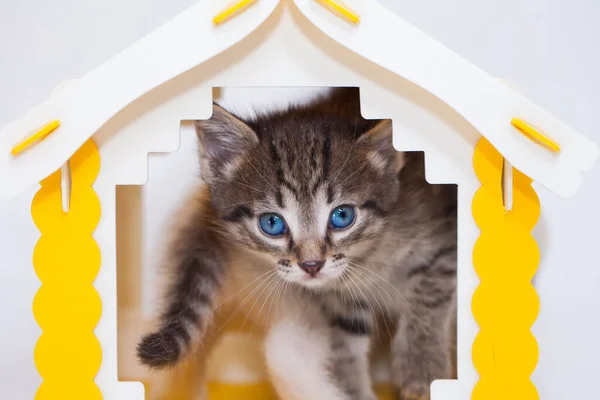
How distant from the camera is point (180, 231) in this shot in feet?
4.00

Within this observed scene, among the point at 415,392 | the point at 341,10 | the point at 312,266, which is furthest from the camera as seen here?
the point at 415,392

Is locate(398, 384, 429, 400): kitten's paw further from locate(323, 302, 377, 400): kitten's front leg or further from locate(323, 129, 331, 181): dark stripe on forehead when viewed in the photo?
locate(323, 129, 331, 181): dark stripe on forehead

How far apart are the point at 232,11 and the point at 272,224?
1.06 ft

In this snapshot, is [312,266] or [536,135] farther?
[312,266]

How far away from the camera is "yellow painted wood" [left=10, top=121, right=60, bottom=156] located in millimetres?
918

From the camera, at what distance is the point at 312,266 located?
105cm

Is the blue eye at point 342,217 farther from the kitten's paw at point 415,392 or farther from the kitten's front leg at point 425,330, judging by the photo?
the kitten's paw at point 415,392

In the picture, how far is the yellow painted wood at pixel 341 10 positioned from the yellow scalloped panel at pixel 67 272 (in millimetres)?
356

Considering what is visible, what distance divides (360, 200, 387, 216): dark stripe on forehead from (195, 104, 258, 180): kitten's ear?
0.19 meters

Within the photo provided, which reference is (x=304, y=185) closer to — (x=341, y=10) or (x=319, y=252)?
(x=319, y=252)

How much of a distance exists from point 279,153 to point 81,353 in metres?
0.39

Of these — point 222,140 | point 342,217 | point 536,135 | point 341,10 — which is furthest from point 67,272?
point 536,135

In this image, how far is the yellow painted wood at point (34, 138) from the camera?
36.2 inches

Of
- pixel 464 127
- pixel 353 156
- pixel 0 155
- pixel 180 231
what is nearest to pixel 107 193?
pixel 0 155
